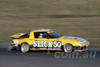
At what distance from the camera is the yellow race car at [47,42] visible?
12.4 meters

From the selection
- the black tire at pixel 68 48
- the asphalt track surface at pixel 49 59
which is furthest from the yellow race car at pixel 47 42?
the asphalt track surface at pixel 49 59

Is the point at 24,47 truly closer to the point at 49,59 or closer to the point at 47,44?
the point at 47,44

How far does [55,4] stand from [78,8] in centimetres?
311

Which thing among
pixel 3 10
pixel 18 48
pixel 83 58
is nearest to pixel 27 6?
pixel 3 10

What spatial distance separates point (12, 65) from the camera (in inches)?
409

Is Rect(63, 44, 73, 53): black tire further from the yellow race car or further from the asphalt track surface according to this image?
the asphalt track surface

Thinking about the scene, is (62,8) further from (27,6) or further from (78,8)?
(27,6)

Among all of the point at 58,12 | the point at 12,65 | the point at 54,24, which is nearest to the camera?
the point at 12,65

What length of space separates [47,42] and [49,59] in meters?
1.62

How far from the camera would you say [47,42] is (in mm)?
12750

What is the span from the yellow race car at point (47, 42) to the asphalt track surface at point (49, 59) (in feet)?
1.06

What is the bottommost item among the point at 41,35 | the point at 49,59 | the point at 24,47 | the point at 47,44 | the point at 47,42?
the point at 49,59

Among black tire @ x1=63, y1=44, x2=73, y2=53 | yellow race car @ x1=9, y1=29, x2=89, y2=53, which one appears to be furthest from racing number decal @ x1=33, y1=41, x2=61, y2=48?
black tire @ x1=63, y1=44, x2=73, y2=53

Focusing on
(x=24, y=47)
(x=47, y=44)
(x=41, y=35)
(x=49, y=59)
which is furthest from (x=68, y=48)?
(x=24, y=47)
